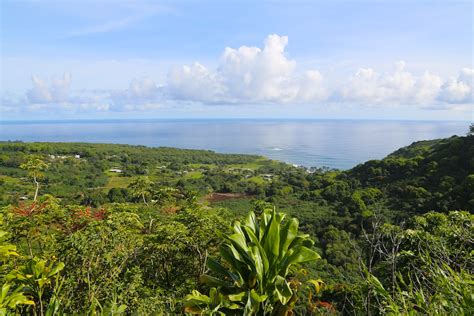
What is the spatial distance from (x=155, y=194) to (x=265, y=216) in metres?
9.73

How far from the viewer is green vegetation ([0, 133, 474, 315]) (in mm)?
2861

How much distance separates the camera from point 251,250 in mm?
2801

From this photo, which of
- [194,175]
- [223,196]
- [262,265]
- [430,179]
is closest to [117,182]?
[194,175]

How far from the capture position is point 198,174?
55500 mm

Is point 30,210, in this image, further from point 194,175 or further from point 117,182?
point 194,175

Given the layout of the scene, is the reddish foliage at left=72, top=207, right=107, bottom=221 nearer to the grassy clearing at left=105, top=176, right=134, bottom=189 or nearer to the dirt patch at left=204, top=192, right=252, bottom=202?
the dirt patch at left=204, top=192, right=252, bottom=202

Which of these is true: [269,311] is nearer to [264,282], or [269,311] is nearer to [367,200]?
[264,282]

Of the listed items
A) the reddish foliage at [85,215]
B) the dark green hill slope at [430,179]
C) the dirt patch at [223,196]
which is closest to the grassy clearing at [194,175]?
the dirt patch at [223,196]

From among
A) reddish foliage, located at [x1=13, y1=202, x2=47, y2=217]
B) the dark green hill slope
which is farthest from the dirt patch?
reddish foliage, located at [x1=13, y1=202, x2=47, y2=217]

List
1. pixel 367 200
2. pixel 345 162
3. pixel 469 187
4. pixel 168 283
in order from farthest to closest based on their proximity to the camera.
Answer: pixel 345 162 < pixel 367 200 < pixel 469 187 < pixel 168 283

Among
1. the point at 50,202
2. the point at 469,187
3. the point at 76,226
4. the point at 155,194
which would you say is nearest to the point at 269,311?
the point at 76,226

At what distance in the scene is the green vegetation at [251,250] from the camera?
9.39 ft

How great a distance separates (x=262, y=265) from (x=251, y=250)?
18cm

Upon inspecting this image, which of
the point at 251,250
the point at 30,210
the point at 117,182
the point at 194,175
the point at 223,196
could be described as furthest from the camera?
the point at 194,175
